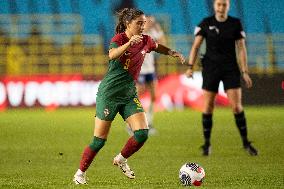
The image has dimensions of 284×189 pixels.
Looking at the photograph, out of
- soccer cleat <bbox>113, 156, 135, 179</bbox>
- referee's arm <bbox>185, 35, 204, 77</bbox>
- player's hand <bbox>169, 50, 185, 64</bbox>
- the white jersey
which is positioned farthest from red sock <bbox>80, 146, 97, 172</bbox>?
the white jersey

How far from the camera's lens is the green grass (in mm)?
10667

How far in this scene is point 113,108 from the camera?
1043 centimetres

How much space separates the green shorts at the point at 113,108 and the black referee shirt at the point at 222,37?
12.8 ft

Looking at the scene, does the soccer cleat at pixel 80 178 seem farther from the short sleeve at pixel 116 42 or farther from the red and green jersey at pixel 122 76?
the short sleeve at pixel 116 42

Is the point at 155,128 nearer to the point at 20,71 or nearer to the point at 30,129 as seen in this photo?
the point at 30,129

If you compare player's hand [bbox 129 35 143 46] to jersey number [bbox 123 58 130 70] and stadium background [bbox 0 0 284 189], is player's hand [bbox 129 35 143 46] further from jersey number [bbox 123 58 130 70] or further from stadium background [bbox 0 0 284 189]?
stadium background [bbox 0 0 284 189]

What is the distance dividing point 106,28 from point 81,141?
16562 millimetres

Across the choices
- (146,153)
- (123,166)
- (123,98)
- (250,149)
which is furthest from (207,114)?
(123,98)

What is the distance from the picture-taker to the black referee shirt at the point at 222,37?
1414cm

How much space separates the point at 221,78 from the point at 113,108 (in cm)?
409

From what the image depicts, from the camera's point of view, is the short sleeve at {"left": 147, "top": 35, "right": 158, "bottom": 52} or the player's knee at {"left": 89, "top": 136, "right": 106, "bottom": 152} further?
the short sleeve at {"left": 147, "top": 35, "right": 158, "bottom": 52}

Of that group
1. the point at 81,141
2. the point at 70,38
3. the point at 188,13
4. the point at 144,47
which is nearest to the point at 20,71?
the point at 70,38

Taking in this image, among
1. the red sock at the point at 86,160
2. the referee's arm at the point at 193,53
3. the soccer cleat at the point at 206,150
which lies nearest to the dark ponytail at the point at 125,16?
the red sock at the point at 86,160

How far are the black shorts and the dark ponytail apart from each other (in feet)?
12.8
